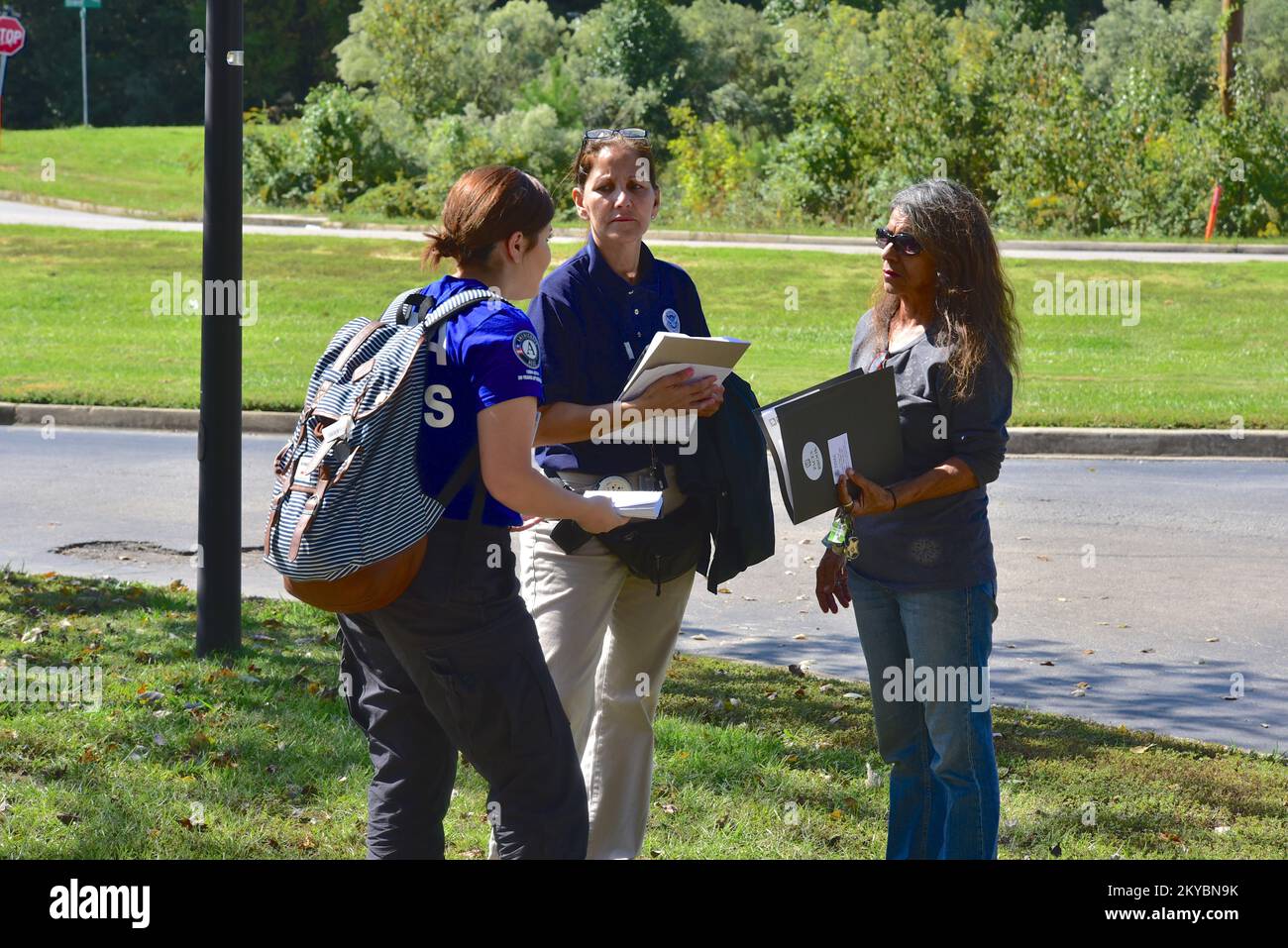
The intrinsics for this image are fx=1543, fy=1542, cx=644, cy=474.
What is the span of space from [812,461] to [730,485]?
33cm

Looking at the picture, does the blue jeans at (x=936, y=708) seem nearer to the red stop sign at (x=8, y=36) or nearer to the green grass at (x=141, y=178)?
the green grass at (x=141, y=178)

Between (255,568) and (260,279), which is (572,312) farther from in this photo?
(260,279)

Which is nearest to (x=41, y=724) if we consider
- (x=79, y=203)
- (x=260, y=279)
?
(x=260, y=279)

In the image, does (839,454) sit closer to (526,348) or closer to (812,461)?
(812,461)

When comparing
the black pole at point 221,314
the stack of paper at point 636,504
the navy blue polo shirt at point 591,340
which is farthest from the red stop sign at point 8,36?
the stack of paper at point 636,504

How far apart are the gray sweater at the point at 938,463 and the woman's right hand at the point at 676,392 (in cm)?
49

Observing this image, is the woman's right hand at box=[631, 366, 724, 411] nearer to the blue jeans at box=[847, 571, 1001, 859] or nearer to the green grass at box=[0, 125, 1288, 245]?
the blue jeans at box=[847, 571, 1001, 859]

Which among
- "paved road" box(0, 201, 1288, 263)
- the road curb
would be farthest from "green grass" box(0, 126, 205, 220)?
the road curb

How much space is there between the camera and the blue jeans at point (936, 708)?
151 inches

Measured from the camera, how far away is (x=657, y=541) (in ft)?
13.3
